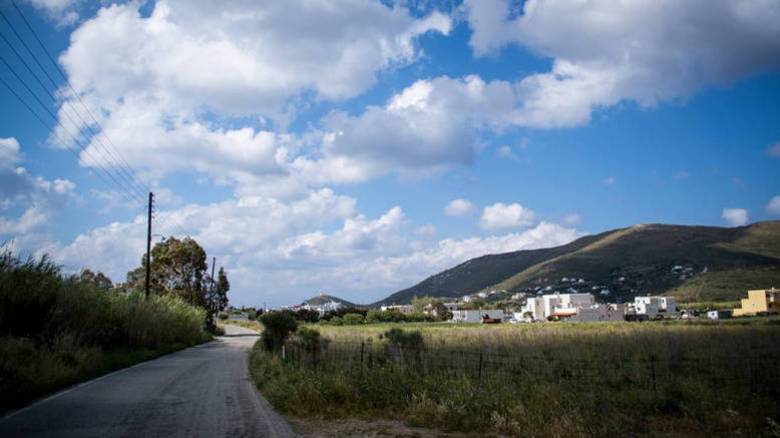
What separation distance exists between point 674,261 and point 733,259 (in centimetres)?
1360

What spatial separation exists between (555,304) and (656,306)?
25523 millimetres

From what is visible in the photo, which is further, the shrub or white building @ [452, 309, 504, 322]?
white building @ [452, 309, 504, 322]

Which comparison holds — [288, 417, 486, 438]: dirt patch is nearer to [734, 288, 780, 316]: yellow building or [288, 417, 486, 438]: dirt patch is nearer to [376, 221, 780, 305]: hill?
[734, 288, 780, 316]: yellow building

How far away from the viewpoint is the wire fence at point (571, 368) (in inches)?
629

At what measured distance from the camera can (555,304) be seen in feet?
409

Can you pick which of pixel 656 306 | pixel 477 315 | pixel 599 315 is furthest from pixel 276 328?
pixel 477 315

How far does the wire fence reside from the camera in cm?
1598

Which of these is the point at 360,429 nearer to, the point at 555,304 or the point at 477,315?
the point at 477,315

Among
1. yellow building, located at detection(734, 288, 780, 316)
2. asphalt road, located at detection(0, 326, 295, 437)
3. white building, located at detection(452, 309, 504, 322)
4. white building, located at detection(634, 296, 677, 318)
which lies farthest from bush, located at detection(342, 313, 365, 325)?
asphalt road, located at detection(0, 326, 295, 437)

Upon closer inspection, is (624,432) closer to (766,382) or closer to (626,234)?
(766,382)

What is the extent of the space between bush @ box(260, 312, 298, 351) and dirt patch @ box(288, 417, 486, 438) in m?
17.6

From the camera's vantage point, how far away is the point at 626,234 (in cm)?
17950

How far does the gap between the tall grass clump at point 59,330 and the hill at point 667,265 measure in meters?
104

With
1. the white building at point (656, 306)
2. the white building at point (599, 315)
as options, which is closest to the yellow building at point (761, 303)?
the white building at point (656, 306)
